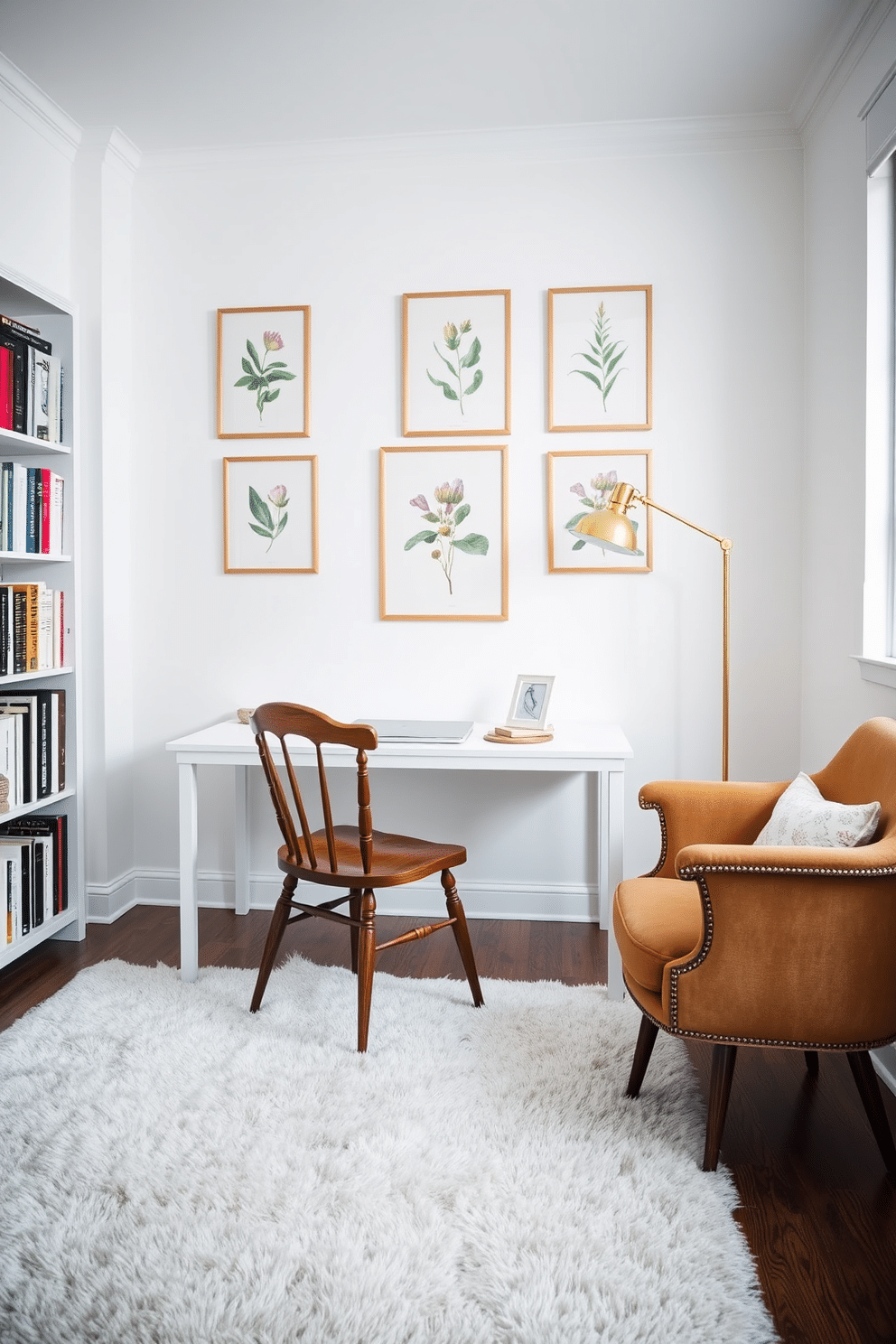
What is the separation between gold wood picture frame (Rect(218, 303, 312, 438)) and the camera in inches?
127

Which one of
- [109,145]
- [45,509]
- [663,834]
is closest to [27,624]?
[45,509]

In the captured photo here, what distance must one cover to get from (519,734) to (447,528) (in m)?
0.85

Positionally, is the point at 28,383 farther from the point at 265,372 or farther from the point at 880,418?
the point at 880,418

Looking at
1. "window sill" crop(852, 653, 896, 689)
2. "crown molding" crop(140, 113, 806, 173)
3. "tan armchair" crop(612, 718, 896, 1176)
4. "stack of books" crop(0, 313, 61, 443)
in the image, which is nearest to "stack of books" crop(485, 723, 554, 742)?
"window sill" crop(852, 653, 896, 689)

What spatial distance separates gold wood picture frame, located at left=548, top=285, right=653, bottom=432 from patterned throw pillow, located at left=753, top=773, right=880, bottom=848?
59.6 inches

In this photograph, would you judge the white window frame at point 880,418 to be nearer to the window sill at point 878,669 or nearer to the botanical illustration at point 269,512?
the window sill at point 878,669

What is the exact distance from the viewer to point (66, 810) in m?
2.97

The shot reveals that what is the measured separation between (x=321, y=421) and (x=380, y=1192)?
7.96 ft

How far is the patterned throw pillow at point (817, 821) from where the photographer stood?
181cm

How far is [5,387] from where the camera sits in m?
2.65

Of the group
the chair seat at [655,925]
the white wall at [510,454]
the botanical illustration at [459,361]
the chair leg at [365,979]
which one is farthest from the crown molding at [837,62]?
the chair leg at [365,979]

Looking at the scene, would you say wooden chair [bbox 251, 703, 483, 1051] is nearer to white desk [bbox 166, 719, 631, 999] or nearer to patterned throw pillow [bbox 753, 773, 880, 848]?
white desk [bbox 166, 719, 631, 999]

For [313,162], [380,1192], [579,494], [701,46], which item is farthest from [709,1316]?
[313,162]

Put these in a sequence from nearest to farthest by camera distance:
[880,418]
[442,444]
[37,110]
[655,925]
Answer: [655,925] → [880,418] → [37,110] → [442,444]
